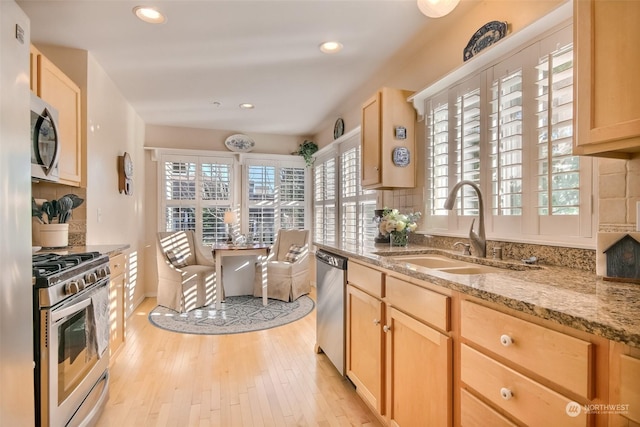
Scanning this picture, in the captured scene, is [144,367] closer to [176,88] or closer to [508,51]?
[176,88]

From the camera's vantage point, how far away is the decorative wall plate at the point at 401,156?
2527 millimetres

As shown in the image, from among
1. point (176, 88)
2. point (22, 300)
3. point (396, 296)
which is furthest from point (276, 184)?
point (22, 300)

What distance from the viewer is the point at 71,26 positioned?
7.71 ft

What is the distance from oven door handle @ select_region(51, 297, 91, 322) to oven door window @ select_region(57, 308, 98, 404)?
0.11ft

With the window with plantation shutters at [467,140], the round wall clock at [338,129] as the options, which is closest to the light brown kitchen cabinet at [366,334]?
the window with plantation shutters at [467,140]

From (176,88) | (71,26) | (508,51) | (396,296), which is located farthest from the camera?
(176,88)

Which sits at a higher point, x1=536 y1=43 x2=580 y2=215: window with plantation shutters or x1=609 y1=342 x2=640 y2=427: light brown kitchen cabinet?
x1=536 y1=43 x2=580 y2=215: window with plantation shutters

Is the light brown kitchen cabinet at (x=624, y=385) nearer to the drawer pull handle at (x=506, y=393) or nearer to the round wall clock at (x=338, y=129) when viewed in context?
the drawer pull handle at (x=506, y=393)

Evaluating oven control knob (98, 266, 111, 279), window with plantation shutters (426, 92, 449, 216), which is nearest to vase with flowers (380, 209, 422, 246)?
window with plantation shutters (426, 92, 449, 216)

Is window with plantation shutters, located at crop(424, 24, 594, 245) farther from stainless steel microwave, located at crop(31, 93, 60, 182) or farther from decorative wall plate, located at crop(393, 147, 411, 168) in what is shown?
stainless steel microwave, located at crop(31, 93, 60, 182)

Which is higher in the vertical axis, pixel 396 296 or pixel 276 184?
pixel 276 184

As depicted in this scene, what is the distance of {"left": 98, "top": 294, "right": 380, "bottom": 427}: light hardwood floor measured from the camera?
195cm

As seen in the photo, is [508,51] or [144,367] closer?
[508,51]

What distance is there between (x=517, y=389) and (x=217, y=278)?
3.72m
